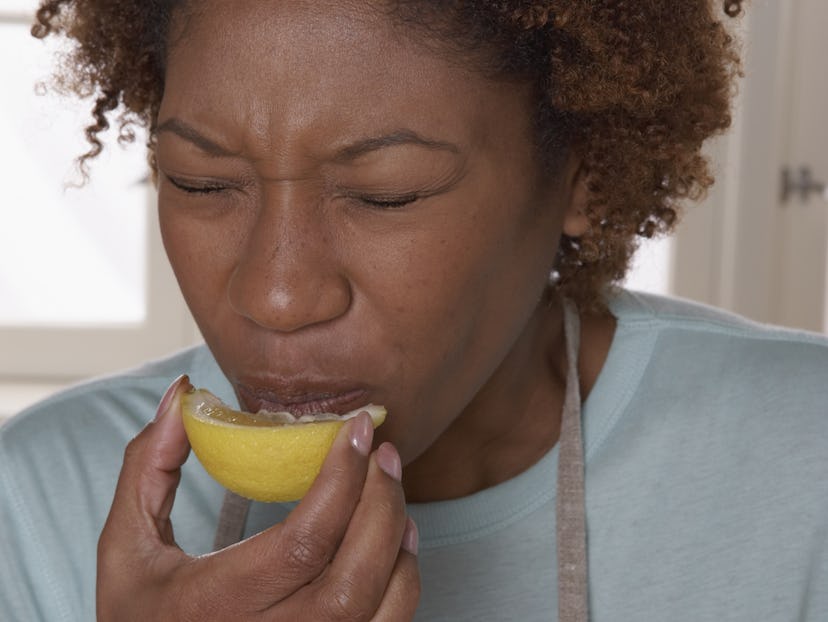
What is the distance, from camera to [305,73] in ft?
3.29

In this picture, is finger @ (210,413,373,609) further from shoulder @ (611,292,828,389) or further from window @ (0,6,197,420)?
window @ (0,6,197,420)

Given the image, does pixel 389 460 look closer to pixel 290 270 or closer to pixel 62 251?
pixel 290 270

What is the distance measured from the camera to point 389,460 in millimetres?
944

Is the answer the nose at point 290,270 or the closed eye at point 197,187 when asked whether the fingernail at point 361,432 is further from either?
the closed eye at point 197,187

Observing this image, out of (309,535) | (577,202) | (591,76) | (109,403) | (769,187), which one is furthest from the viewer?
(769,187)

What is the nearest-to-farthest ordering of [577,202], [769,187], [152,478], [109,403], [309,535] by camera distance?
[309,535] < [152,478] < [577,202] < [109,403] < [769,187]

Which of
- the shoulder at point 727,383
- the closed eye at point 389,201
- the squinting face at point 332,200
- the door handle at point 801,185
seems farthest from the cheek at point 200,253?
the door handle at point 801,185

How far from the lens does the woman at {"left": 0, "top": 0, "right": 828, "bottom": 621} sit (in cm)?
100

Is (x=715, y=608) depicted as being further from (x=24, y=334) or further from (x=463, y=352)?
(x=24, y=334)

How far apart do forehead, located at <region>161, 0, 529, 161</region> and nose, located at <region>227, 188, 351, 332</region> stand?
6cm

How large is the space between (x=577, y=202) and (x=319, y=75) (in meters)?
0.36

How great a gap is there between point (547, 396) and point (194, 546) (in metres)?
0.41

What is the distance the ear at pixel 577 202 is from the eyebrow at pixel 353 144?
0.24 metres

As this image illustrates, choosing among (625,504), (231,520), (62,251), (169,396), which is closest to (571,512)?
(625,504)
